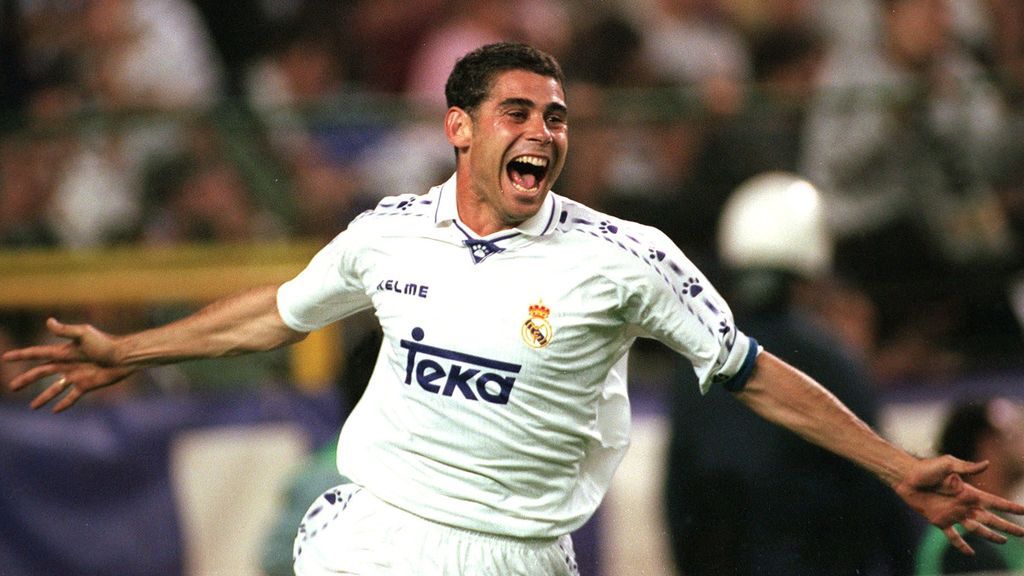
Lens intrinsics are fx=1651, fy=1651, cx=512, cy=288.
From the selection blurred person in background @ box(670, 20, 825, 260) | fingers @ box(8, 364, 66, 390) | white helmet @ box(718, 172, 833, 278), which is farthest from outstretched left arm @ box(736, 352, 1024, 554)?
blurred person in background @ box(670, 20, 825, 260)

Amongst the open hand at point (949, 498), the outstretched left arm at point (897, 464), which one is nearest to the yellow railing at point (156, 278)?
the outstretched left arm at point (897, 464)

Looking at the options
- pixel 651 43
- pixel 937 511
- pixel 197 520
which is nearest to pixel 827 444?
pixel 937 511

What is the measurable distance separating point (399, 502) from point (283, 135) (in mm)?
3742

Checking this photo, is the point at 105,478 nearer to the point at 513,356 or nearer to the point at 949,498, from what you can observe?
the point at 513,356

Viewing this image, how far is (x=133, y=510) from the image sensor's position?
704 centimetres

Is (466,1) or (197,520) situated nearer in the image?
(197,520)

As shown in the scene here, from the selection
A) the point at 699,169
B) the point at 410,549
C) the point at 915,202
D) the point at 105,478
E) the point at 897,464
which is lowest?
the point at 105,478

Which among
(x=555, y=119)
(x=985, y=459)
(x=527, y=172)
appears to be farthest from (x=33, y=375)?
(x=985, y=459)

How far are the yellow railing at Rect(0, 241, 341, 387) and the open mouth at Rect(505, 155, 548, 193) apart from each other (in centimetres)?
328

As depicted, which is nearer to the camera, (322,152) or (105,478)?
(105,478)

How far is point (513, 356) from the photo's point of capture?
398 cm

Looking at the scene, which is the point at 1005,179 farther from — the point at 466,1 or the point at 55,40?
the point at 55,40

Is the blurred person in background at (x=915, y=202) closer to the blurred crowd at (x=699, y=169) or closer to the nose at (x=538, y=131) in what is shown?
the blurred crowd at (x=699, y=169)

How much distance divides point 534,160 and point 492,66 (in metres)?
0.26
